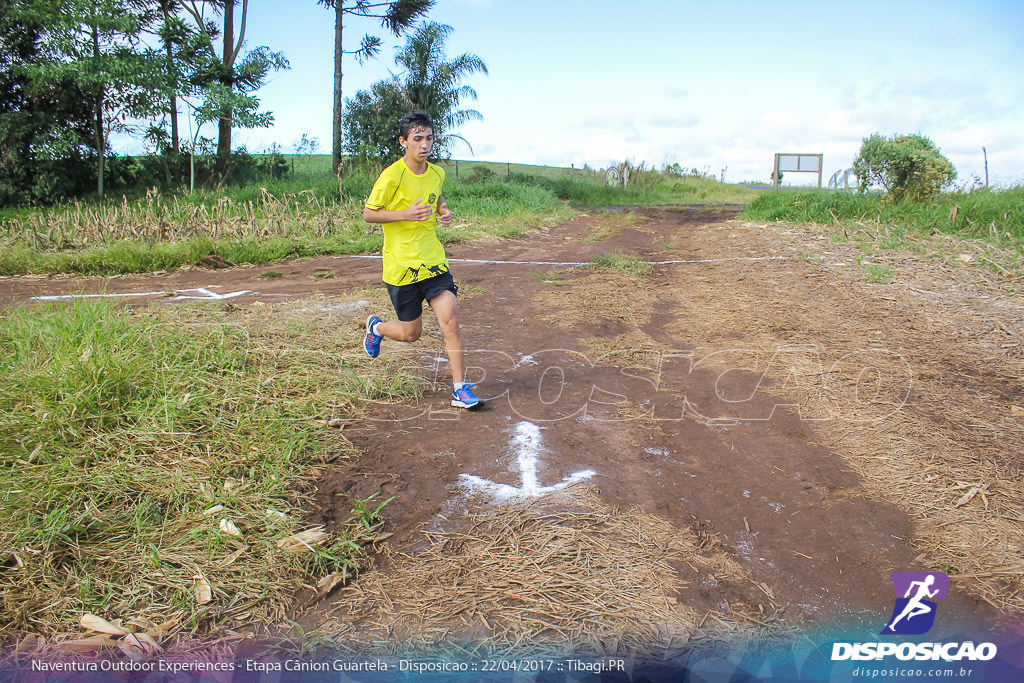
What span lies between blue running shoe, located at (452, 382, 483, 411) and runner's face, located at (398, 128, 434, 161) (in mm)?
1381

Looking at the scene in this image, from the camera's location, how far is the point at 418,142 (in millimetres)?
3828

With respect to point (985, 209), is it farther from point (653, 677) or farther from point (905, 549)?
point (653, 677)

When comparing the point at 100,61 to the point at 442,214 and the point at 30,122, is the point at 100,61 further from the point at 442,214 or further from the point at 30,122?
the point at 442,214

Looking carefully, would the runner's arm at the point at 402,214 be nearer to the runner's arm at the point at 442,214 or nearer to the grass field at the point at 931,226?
the runner's arm at the point at 442,214

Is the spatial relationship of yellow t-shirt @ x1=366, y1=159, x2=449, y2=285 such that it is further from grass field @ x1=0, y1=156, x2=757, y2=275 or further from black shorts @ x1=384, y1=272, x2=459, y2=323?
grass field @ x1=0, y1=156, x2=757, y2=275

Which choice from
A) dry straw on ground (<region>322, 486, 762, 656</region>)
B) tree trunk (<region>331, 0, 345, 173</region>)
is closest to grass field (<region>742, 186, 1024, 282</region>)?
dry straw on ground (<region>322, 486, 762, 656</region>)

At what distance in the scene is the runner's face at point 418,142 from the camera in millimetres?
3826

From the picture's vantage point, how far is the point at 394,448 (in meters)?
3.53

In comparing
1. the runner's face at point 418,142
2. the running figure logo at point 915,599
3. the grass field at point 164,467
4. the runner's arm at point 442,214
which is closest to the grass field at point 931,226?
the runner's arm at point 442,214

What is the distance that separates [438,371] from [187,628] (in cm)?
266

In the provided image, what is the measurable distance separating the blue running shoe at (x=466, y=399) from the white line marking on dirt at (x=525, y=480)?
486mm

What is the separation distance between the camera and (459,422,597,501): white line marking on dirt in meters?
3.09

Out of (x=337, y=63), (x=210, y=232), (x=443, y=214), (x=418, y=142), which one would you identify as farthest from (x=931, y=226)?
(x=337, y=63)

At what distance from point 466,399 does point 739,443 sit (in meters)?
1.57
